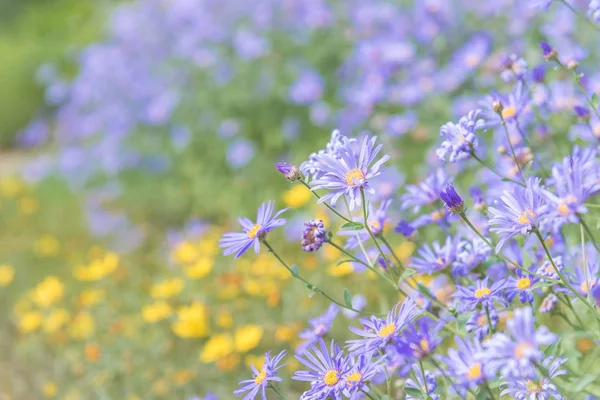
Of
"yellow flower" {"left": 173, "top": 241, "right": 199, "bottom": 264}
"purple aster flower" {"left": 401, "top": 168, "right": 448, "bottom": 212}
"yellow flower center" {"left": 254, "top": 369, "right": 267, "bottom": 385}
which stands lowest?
"yellow flower center" {"left": 254, "top": 369, "right": 267, "bottom": 385}

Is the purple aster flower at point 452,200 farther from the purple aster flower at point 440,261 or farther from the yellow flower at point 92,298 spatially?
the yellow flower at point 92,298

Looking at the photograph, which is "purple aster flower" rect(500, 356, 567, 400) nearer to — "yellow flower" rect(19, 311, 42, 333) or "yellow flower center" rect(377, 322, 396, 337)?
"yellow flower center" rect(377, 322, 396, 337)

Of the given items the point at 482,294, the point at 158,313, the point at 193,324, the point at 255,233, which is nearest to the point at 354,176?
the point at 255,233

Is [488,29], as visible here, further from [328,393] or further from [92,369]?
[328,393]

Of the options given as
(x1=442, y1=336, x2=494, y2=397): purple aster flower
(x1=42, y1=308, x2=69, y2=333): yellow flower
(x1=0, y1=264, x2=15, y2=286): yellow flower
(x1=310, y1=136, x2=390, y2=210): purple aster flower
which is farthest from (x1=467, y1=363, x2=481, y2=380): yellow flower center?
(x1=0, y1=264, x2=15, y2=286): yellow flower

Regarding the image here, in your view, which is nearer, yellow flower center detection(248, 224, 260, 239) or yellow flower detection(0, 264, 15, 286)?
yellow flower center detection(248, 224, 260, 239)

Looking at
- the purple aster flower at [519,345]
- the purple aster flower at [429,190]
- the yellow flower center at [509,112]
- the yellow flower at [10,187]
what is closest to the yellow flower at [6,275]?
the yellow flower at [10,187]
